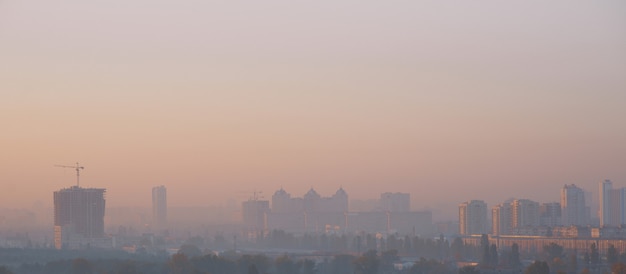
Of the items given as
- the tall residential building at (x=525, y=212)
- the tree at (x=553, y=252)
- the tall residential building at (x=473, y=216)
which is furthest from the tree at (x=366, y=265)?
the tall residential building at (x=473, y=216)

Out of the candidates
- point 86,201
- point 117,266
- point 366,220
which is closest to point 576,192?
point 366,220

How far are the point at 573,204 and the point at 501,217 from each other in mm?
8350

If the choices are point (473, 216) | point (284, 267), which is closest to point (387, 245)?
point (284, 267)

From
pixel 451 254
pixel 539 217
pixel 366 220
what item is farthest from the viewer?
pixel 366 220

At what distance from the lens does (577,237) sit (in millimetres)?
61656

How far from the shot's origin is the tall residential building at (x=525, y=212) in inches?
3108

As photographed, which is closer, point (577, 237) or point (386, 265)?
point (386, 265)

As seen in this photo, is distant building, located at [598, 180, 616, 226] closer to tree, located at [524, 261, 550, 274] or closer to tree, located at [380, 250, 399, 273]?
tree, located at [380, 250, 399, 273]

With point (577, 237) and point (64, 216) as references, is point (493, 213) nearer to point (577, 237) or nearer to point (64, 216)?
point (577, 237)

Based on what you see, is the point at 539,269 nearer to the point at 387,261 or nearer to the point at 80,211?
the point at 387,261

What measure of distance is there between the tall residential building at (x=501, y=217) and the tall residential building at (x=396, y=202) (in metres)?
27.4

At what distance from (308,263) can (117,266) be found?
253 inches

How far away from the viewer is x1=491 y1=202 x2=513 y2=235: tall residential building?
260 ft

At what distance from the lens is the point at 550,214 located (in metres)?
80.8
